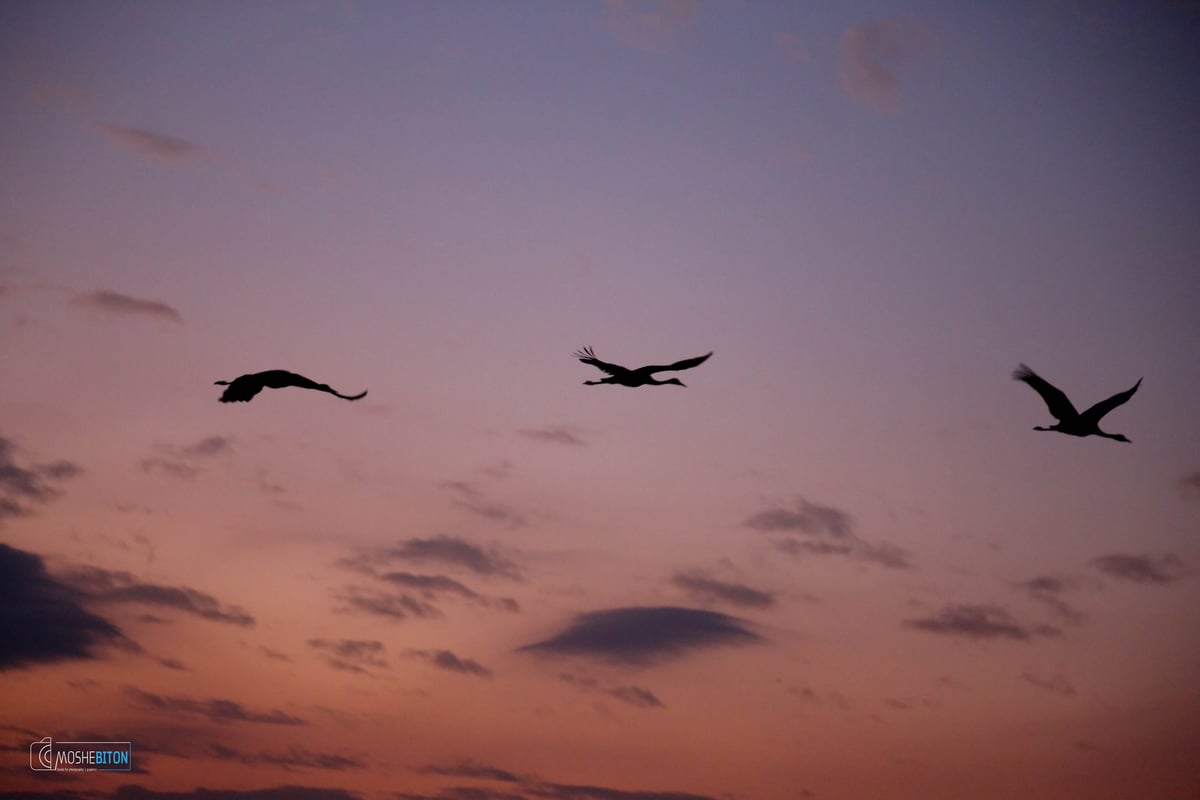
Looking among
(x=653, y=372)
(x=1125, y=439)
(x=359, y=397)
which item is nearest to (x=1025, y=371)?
(x=1125, y=439)

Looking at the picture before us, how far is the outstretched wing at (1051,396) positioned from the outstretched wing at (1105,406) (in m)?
0.56

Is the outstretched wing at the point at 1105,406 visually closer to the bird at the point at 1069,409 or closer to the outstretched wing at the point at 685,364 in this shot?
the bird at the point at 1069,409

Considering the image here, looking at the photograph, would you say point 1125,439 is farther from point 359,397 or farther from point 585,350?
point 359,397

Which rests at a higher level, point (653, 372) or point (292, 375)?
point (653, 372)

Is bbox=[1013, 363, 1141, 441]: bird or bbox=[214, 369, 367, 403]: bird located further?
bbox=[1013, 363, 1141, 441]: bird

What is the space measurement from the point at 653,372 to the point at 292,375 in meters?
21.2

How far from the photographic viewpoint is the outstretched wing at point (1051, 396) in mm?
54094

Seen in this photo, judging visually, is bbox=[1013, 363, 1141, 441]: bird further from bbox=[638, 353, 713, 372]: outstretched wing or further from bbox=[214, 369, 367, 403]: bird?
bbox=[214, 369, 367, 403]: bird

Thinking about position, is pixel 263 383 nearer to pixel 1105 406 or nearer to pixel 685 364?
pixel 685 364

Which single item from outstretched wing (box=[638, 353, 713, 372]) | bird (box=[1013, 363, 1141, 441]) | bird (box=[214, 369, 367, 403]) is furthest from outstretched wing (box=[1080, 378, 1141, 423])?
bird (box=[214, 369, 367, 403])

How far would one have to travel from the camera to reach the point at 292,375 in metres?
39.2

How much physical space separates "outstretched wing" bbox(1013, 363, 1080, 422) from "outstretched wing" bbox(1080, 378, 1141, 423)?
56 centimetres

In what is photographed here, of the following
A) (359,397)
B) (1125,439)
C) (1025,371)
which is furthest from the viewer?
(1125,439)

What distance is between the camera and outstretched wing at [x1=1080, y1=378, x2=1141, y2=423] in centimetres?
5420
